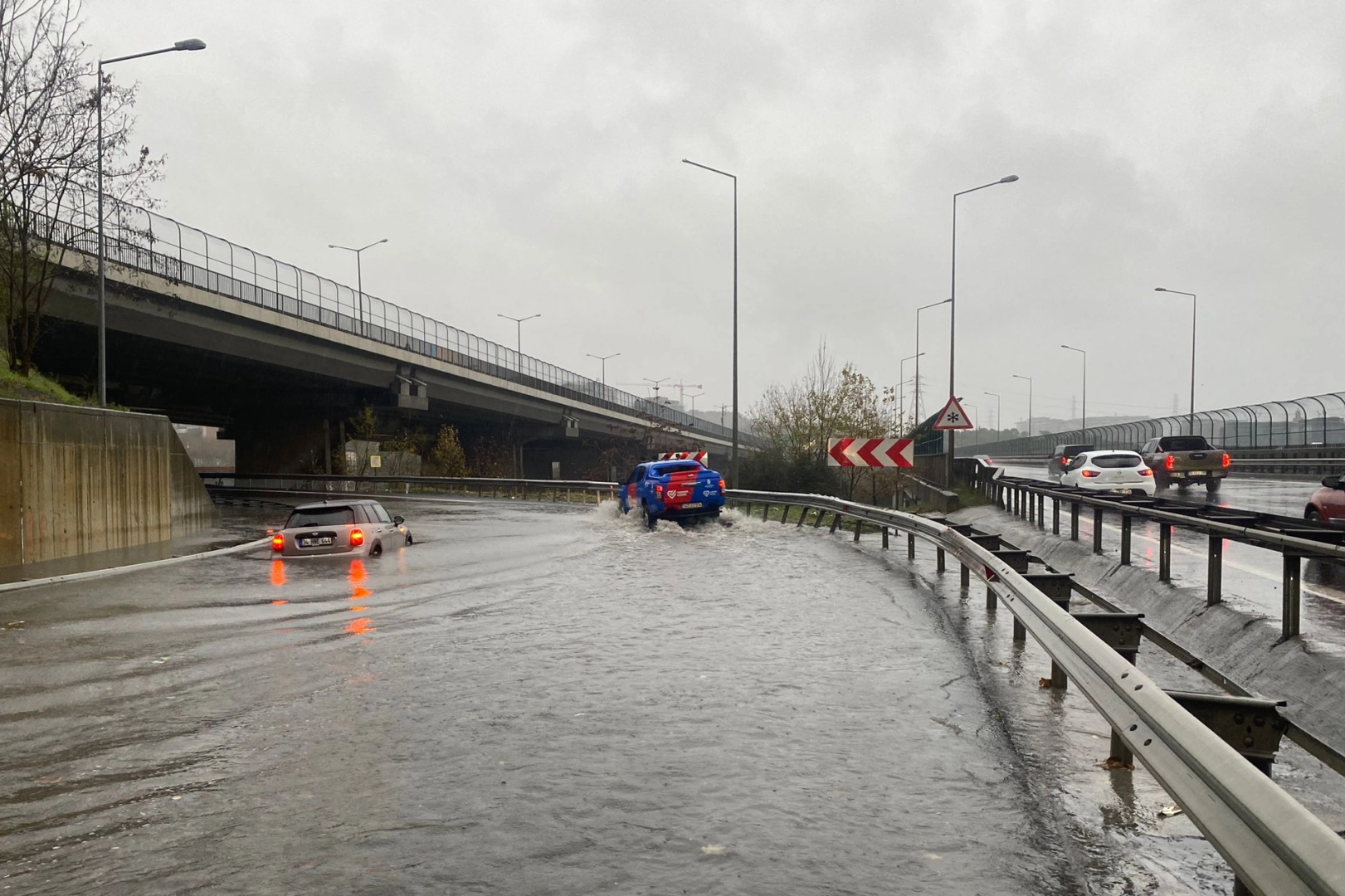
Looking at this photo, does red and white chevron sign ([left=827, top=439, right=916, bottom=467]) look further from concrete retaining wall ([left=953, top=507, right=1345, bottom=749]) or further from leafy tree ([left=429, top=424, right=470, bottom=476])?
leafy tree ([left=429, top=424, right=470, bottom=476])

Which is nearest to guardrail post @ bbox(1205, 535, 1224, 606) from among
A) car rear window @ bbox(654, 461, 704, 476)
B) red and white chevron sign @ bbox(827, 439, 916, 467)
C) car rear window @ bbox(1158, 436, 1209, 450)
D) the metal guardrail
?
the metal guardrail

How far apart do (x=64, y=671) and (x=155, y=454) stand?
20.0 m

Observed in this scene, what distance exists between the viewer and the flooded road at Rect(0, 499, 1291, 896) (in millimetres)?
4562

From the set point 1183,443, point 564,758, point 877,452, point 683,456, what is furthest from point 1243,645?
point 1183,443

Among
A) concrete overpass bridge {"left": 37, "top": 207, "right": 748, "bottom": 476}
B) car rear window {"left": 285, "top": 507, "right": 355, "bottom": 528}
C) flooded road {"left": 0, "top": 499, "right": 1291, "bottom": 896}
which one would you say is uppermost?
concrete overpass bridge {"left": 37, "top": 207, "right": 748, "bottom": 476}

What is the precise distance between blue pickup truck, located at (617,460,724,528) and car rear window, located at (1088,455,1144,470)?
1100cm

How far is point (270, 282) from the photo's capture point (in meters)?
45.9

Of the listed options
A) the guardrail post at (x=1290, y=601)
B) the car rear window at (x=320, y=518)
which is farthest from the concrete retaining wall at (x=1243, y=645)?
the car rear window at (x=320, y=518)

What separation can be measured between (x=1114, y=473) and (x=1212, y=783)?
1183 inches

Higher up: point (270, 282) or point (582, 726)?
point (270, 282)

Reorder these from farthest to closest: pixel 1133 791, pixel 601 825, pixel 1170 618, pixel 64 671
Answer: pixel 1170 618
pixel 64 671
pixel 1133 791
pixel 601 825

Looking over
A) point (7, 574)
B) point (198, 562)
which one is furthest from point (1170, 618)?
point (7, 574)

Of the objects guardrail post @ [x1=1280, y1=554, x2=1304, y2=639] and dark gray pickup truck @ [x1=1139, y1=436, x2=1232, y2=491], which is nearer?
guardrail post @ [x1=1280, y1=554, x2=1304, y2=639]

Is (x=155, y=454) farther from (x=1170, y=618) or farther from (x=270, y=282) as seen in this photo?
(x=1170, y=618)
